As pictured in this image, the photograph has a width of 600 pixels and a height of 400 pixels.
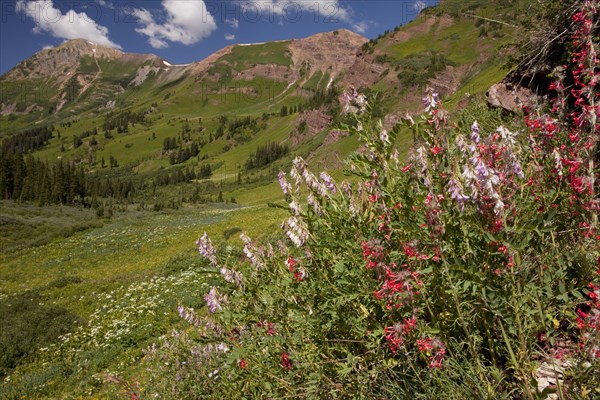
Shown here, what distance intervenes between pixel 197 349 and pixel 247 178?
135626 mm

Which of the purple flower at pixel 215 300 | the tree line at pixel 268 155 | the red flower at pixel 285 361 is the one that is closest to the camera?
the red flower at pixel 285 361

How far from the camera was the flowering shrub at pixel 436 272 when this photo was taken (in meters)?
2.42

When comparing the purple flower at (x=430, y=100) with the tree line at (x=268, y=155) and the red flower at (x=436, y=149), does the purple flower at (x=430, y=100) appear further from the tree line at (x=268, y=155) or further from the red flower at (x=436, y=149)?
the tree line at (x=268, y=155)

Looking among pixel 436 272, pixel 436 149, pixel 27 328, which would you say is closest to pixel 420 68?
pixel 27 328

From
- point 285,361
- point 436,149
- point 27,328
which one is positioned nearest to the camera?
point 436,149

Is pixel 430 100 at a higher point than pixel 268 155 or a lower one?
lower

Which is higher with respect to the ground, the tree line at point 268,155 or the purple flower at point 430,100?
the tree line at point 268,155

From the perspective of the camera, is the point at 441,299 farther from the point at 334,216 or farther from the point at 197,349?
the point at 197,349

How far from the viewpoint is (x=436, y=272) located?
2705mm

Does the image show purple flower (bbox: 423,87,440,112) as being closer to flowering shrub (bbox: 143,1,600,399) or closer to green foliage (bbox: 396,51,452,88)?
flowering shrub (bbox: 143,1,600,399)

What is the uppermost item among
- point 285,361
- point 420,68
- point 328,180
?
point 420,68

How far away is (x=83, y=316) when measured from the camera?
58.7 feet

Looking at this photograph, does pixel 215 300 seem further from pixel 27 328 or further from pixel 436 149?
pixel 27 328

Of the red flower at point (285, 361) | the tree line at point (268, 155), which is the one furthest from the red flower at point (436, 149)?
the tree line at point (268, 155)
